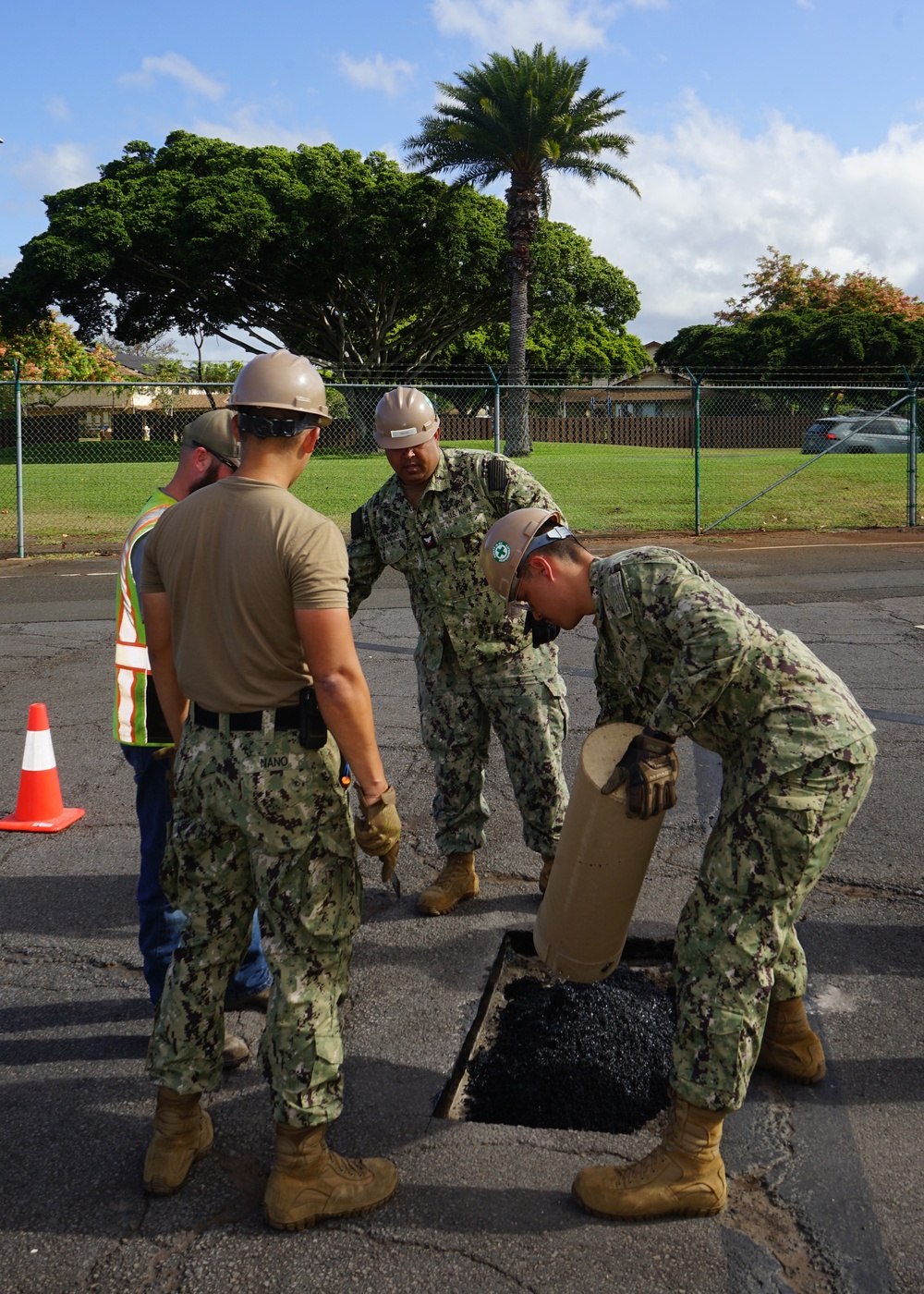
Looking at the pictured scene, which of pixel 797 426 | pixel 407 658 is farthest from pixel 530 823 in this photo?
pixel 797 426

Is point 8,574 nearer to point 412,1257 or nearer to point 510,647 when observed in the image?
point 510,647

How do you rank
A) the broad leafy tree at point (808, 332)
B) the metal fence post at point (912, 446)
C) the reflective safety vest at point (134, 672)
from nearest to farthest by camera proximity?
the reflective safety vest at point (134, 672), the metal fence post at point (912, 446), the broad leafy tree at point (808, 332)

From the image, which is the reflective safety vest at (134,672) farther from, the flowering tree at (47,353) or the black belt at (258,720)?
the flowering tree at (47,353)

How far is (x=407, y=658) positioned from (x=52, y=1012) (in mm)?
5192

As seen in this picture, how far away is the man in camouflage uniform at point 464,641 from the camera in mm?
4258

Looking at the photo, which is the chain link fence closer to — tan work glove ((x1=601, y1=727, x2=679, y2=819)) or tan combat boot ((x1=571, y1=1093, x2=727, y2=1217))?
tan work glove ((x1=601, y1=727, x2=679, y2=819))

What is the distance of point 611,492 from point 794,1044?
59.0 feet

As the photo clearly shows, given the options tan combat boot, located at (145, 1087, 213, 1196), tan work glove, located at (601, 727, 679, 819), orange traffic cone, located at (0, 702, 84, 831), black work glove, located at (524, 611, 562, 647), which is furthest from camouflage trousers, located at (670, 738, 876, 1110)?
orange traffic cone, located at (0, 702, 84, 831)

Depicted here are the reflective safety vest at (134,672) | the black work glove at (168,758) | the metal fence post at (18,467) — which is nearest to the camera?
the black work glove at (168,758)

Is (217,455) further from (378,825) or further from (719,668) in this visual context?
(719,668)

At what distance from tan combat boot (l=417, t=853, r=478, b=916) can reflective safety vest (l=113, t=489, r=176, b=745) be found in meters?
1.48

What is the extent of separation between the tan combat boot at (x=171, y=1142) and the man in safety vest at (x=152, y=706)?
1.64 ft

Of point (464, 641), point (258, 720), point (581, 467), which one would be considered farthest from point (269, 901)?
point (581, 467)

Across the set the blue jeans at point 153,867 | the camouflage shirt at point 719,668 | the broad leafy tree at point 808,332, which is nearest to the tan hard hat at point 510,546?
the camouflage shirt at point 719,668
